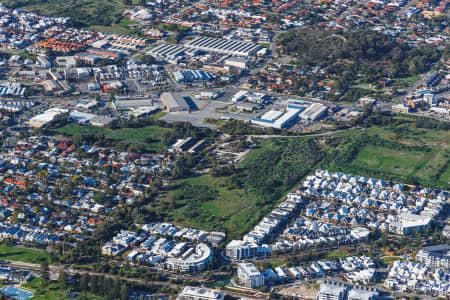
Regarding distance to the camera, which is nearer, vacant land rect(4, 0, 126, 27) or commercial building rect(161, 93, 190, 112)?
commercial building rect(161, 93, 190, 112)

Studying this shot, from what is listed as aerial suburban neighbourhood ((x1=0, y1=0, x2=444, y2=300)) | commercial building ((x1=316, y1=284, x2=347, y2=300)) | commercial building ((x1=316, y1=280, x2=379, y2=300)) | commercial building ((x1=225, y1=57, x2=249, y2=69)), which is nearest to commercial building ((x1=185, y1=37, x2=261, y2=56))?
aerial suburban neighbourhood ((x1=0, y1=0, x2=444, y2=300))

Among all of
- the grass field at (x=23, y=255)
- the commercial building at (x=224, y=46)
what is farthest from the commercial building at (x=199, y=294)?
the commercial building at (x=224, y=46)

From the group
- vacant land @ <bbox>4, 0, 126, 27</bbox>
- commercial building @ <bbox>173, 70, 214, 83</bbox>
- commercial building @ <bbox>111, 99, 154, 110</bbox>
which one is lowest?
vacant land @ <bbox>4, 0, 126, 27</bbox>

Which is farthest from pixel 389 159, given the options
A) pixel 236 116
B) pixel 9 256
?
pixel 9 256

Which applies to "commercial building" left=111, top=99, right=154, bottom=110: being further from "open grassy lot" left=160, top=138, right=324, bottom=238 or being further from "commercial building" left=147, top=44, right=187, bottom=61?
"open grassy lot" left=160, top=138, right=324, bottom=238

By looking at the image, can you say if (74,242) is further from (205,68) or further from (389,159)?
(205,68)
